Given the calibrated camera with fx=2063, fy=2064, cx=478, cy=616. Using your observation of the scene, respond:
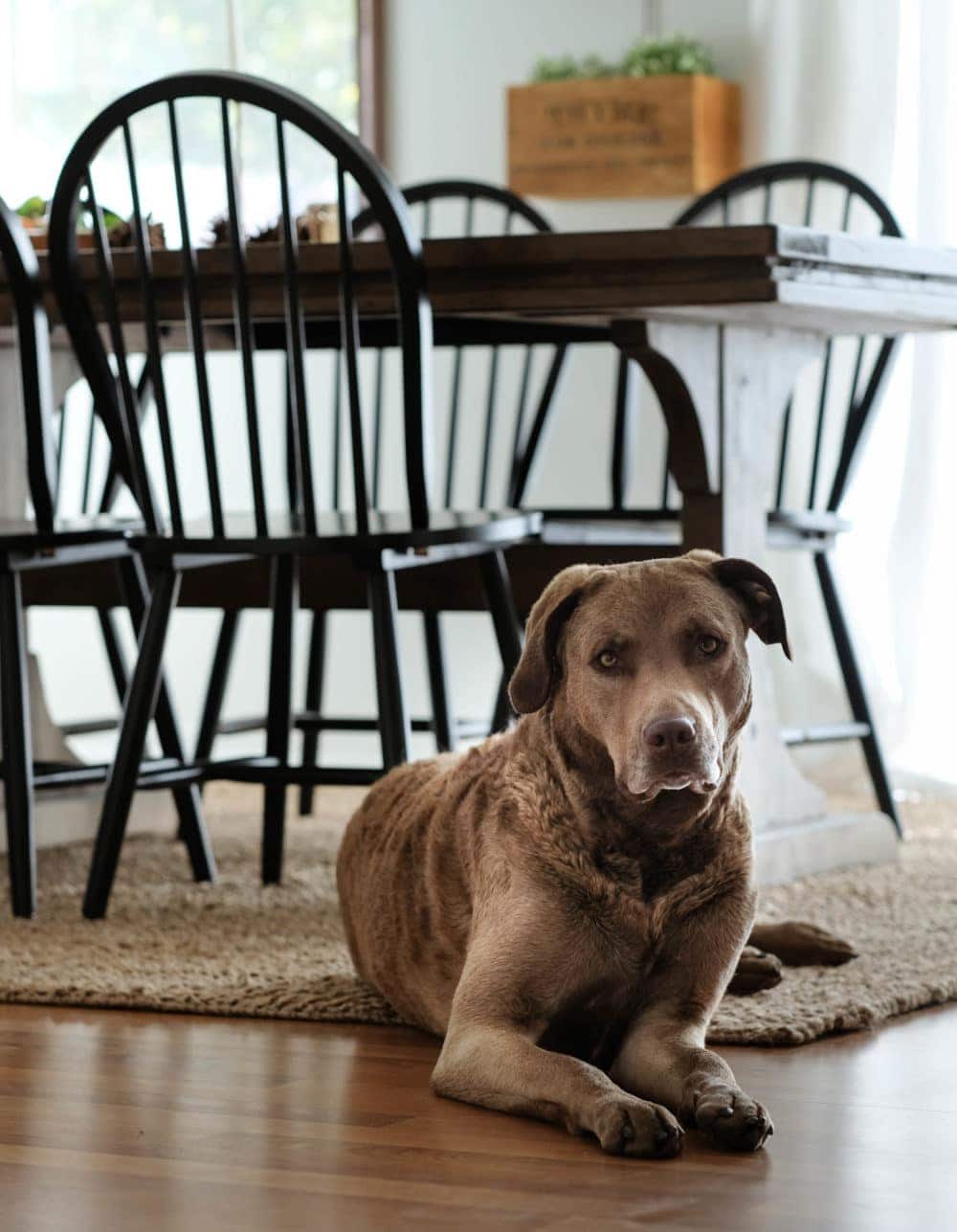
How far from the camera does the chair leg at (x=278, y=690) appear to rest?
2.87m

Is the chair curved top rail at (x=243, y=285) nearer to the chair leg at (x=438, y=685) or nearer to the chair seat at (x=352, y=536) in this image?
the chair seat at (x=352, y=536)

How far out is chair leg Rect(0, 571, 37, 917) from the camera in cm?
265

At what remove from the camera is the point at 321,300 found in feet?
8.61

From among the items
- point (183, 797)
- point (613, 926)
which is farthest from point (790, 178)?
point (613, 926)

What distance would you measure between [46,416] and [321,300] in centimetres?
39

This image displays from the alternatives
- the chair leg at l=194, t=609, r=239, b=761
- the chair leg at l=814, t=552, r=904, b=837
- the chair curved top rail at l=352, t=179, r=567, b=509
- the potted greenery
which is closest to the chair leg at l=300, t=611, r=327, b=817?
the chair leg at l=194, t=609, r=239, b=761

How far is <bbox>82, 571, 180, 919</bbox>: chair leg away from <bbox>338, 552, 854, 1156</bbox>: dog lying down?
864mm

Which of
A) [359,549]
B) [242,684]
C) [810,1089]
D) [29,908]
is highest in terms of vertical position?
[359,549]

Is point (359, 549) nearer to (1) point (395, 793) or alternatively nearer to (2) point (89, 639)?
(1) point (395, 793)

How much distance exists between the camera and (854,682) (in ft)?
10.5

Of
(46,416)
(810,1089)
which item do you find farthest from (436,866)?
(46,416)

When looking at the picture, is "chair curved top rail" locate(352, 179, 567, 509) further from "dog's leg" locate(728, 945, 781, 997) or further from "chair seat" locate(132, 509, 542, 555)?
"dog's leg" locate(728, 945, 781, 997)

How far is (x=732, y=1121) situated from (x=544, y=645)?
1.39ft

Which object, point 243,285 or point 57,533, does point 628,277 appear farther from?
point 57,533
